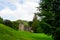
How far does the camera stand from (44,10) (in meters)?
23.9

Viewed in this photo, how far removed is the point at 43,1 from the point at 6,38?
5.75 meters

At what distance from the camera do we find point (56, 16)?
75.4 ft

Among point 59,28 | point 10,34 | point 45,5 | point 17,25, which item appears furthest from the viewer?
point 17,25

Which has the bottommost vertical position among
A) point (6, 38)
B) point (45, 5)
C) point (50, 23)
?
point (6, 38)

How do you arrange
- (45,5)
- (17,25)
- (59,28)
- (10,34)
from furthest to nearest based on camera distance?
(17,25)
(10,34)
(45,5)
(59,28)

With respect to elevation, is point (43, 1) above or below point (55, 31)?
above

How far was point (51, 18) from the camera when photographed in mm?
22766

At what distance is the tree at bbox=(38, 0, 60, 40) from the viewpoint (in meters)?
22.9

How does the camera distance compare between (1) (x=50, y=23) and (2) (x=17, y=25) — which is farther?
(2) (x=17, y=25)

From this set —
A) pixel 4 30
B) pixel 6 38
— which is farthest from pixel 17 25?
pixel 6 38

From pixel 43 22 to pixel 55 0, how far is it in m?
2.69

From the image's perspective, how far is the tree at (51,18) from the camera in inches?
900

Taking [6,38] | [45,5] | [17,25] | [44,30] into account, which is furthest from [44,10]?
[17,25]

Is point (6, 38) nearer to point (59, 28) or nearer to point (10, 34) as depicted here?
point (10, 34)
